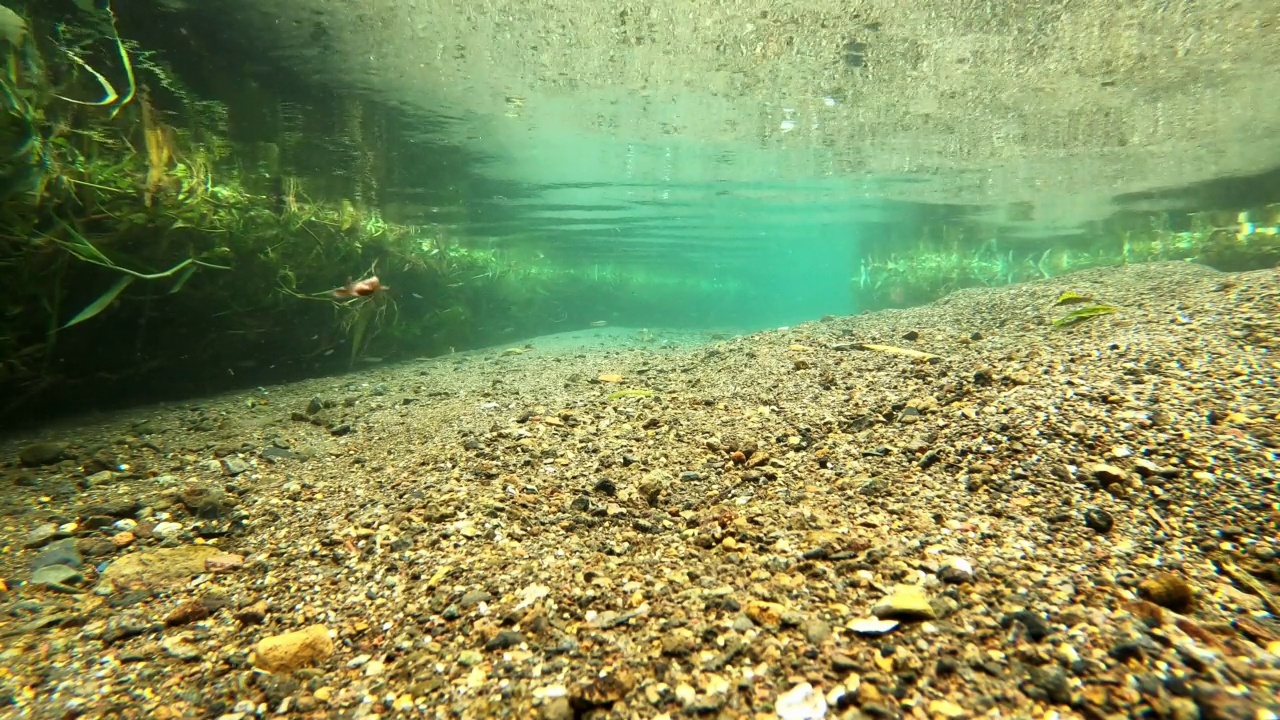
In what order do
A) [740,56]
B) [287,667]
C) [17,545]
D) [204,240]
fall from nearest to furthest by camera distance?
[287,667] < [17,545] < [204,240] < [740,56]

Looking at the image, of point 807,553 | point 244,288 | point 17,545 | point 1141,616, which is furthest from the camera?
point 244,288

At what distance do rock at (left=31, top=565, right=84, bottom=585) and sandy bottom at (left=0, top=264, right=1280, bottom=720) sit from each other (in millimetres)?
18

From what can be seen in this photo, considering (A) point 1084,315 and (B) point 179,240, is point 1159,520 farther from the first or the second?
(B) point 179,240

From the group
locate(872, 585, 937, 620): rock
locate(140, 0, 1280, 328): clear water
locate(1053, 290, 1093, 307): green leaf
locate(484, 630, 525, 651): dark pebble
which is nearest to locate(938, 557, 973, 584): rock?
locate(872, 585, 937, 620): rock

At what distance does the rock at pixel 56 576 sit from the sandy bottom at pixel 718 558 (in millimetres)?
18

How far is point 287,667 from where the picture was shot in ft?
6.29

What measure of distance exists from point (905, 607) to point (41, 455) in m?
6.42

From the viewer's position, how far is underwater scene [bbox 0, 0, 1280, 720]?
1.73 meters

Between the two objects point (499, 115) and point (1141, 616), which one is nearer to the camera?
point (1141, 616)

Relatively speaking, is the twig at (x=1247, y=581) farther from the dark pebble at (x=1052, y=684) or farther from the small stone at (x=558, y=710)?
the small stone at (x=558, y=710)

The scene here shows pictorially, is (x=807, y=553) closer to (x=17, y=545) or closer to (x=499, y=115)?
(x=17, y=545)

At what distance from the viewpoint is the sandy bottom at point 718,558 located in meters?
1.57

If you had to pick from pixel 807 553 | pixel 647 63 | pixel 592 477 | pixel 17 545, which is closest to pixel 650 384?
pixel 592 477

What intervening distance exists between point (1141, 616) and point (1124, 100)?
17.0 meters
